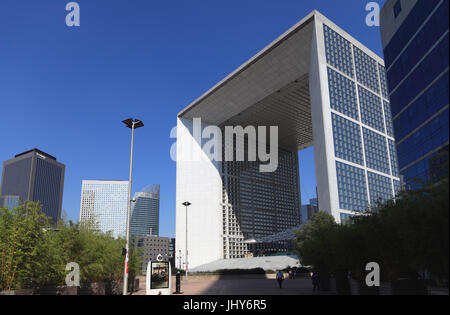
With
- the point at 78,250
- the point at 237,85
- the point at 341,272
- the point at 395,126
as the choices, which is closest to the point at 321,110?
the point at 395,126

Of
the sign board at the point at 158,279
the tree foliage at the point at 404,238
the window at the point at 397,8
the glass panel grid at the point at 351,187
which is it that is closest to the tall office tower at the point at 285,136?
the glass panel grid at the point at 351,187

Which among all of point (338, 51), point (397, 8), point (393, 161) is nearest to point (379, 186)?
point (393, 161)

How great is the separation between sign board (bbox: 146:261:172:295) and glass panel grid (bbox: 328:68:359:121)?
40.4m

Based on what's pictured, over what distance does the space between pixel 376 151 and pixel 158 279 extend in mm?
49179

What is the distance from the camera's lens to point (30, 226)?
73.1 ft

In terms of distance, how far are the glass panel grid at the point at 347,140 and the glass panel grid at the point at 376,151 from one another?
2.31 m

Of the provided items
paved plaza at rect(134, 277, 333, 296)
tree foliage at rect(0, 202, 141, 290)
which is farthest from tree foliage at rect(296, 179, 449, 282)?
tree foliage at rect(0, 202, 141, 290)

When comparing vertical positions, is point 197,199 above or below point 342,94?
below

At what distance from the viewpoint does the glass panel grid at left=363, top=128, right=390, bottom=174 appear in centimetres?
6125

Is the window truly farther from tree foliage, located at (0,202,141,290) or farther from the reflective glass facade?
tree foliage, located at (0,202,141,290)

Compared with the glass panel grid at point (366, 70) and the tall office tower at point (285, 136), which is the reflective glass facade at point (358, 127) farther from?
the tall office tower at point (285, 136)

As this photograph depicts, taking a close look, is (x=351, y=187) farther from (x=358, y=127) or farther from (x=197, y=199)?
(x=197, y=199)

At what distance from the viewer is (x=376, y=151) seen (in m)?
62.9

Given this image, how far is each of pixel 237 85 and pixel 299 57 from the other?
14.3 metres
